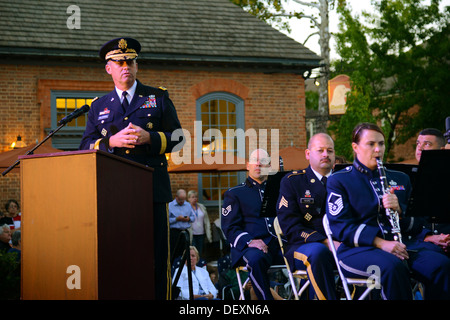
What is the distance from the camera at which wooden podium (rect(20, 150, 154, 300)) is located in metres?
3.34

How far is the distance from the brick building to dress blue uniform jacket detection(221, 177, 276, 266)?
1048cm

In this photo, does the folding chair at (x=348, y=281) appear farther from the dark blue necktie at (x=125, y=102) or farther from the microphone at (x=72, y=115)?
the microphone at (x=72, y=115)

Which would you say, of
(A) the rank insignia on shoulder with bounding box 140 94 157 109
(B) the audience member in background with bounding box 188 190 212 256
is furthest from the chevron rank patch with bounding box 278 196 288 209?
(B) the audience member in background with bounding box 188 190 212 256

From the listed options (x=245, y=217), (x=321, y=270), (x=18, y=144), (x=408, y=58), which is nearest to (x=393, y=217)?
(x=321, y=270)

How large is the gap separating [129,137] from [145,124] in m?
0.39

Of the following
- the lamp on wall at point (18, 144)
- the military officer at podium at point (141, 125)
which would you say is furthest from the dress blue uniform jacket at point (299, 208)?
the lamp on wall at point (18, 144)

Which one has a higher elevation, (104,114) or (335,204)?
(104,114)

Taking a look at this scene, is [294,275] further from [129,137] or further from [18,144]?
[18,144]

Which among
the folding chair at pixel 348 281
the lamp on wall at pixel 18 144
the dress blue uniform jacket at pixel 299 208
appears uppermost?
the lamp on wall at pixel 18 144

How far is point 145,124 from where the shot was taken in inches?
180

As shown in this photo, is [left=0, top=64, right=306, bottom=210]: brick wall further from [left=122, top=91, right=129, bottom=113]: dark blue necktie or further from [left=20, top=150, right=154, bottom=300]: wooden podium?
[left=20, top=150, right=154, bottom=300]: wooden podium

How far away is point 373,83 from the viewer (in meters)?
29.9

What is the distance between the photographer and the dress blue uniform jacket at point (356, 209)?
501cm
